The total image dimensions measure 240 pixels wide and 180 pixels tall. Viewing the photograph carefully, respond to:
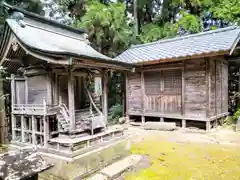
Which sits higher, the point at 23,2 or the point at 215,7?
the point at 215,7

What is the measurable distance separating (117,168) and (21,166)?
299 cm

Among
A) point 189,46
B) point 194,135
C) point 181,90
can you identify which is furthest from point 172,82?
point 194,135

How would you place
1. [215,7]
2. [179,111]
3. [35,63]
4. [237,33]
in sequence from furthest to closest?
[215,7], [179,111], [237,33], [35,63]

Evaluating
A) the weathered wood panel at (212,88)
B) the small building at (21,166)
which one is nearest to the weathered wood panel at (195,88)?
the weathered wood panel at (212,88)

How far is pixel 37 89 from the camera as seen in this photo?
7426 millimetres

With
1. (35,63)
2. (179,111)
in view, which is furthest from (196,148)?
(35,63)

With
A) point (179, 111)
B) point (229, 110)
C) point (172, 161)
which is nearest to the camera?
point (172, 161)

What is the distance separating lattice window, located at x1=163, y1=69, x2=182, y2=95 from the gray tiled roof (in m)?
0.84

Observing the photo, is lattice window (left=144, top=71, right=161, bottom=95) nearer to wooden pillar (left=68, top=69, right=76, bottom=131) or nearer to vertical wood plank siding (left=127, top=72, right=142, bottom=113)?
vertical wood plank siding (left=127, top=72, right=142, bottom=113)

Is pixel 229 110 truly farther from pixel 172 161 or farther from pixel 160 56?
pixel 172 161

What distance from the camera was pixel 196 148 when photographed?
20.6 ft

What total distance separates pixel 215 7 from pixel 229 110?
25.2 ft

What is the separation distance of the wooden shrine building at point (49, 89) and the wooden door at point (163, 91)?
2.01m

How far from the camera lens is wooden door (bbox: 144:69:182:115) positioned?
9.05 metres
